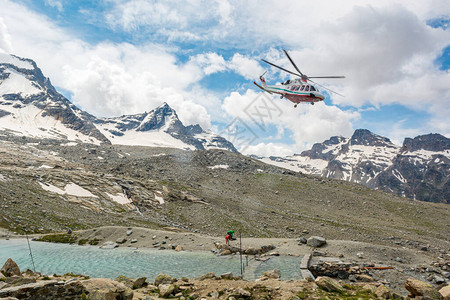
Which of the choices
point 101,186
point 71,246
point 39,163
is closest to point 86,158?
point 39,163

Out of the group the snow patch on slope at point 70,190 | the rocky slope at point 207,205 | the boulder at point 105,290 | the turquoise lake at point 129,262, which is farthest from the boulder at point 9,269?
the snow patch on slope at point 70,190

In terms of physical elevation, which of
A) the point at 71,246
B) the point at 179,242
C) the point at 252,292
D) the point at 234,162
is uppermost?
the point at 234,162

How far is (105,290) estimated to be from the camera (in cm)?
1286

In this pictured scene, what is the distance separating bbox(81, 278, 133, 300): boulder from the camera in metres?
12.5

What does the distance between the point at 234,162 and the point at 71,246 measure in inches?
4133

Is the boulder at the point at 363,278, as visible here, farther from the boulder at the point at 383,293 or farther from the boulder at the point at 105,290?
the boulder at the point at 105,290

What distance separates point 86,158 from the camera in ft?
470

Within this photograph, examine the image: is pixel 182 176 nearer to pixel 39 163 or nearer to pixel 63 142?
pixel 39 163

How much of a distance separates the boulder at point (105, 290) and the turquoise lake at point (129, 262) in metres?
12.0

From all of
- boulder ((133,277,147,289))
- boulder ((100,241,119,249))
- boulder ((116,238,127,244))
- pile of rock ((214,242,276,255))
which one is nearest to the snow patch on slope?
boulder ((116,238,127,244))

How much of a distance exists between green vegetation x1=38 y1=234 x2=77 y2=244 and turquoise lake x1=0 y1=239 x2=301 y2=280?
2.41m

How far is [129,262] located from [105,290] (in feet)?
62.8

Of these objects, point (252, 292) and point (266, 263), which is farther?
point (266, 263)

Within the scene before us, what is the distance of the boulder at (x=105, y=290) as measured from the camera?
12.5 m
